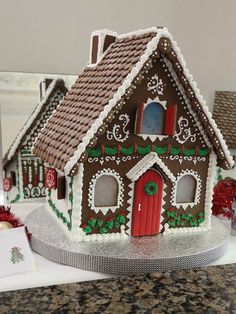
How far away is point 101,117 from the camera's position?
1.27 meters

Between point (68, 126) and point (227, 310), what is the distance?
2.83ft

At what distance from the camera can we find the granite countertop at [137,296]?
81 centimetres

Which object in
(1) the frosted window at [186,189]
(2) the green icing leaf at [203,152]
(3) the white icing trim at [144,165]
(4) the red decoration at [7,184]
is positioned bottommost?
(4) the red decoration at [7,184]

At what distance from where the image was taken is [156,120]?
4.59 ft

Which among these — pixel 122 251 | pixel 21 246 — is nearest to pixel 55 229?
pixel 21 246

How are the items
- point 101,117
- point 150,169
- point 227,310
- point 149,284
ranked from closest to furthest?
1. point 227,310
2. point 149,284
3. point 101,117
4. point 150,169

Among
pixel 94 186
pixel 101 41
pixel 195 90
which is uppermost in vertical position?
pixel 101 41

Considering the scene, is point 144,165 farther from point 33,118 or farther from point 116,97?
point 33,118

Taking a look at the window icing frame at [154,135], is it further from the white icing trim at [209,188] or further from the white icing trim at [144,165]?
the white icing trim at [209,188]

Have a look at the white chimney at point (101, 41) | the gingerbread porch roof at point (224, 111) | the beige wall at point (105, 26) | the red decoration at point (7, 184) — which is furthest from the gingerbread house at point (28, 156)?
the gingerbread porch roof at point (224, 111)

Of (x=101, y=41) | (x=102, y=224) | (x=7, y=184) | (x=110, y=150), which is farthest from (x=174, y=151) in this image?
(x=7, y=184)

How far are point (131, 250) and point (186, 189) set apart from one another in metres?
0.36

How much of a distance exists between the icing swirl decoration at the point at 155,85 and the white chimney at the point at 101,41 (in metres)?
0.29

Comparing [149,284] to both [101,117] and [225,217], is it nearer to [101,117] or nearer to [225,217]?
[101,117]
